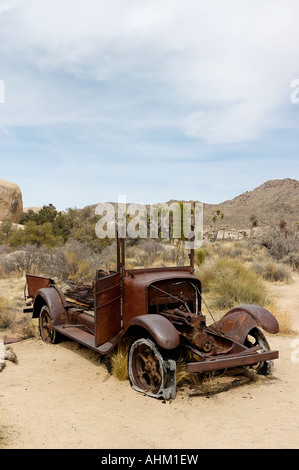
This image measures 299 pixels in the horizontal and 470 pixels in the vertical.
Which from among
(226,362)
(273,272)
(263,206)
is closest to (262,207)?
(263,206)

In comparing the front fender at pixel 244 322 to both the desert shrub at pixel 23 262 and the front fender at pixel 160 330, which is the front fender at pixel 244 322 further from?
the desert shrub at pixel 23 262

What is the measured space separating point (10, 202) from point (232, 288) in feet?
88.9

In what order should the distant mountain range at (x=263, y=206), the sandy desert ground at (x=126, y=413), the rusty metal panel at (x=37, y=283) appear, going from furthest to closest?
the distant mountain range at (x=263, y=206)
the rusty metal panel at (x=37, y=283)
the sandy desert ground at (x=126, y=413)

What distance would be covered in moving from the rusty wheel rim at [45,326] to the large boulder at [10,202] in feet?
88.6

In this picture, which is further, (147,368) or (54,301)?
(54,301)

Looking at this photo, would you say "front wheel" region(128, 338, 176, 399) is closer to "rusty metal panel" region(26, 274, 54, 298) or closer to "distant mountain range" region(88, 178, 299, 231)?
"rusty metal panel" region(26, 274, 54, 298)

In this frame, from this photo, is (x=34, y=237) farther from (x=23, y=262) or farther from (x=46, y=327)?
(x=46, y=327)

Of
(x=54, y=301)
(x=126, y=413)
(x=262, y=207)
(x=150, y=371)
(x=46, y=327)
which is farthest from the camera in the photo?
(x=262, y=207)

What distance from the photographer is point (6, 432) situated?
3.87 metres

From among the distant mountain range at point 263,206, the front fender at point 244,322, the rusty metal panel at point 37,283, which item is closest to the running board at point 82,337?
the rusty metal panel at point 37,283

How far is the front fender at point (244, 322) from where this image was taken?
5543mm

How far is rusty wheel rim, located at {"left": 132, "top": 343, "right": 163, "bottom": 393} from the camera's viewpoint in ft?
15.7

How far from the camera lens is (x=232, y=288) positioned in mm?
11000

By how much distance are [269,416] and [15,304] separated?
26.6ft
